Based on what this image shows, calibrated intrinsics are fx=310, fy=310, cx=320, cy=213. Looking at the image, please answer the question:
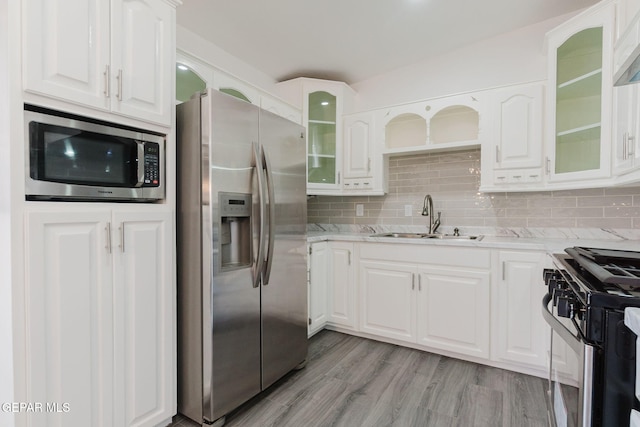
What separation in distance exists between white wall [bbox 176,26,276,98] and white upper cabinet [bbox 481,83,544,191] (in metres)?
2.08

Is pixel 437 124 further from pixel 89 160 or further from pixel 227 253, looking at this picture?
pixel 89 160

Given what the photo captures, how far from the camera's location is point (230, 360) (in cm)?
166

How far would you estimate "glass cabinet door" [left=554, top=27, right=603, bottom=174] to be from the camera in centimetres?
197

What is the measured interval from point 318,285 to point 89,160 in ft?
6.34

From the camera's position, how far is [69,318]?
1.21 meters

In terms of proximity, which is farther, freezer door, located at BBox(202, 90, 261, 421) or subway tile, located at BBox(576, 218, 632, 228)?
subway tile, located at BBox(576, 218, 632, 228)

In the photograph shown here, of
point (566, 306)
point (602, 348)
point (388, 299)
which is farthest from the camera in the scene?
point (388, 299)

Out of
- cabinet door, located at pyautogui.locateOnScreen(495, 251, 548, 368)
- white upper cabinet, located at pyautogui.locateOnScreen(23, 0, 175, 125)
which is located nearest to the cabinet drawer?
cabinet door, located at pyautogui.locateOnScreen(495, 251, 548, 368)

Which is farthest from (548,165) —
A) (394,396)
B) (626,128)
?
(394,396)

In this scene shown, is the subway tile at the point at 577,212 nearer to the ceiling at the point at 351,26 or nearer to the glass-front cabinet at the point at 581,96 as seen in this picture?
the glass-front cabinet at the point at 581,96

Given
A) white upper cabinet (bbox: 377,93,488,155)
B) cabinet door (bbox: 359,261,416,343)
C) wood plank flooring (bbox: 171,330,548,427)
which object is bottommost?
wood plank flooring (bbox: 171,330,548,427)

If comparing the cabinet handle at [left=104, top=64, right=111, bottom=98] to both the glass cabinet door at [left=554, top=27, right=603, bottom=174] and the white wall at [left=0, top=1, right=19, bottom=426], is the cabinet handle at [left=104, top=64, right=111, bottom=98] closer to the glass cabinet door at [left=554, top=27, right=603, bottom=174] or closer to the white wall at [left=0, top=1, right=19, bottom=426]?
the white wall at [left=0, top=1, right=19, bottom=426]

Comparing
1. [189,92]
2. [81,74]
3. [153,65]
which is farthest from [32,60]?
[189,92]

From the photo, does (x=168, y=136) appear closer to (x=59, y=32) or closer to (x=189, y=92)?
(x=59, y=32)
